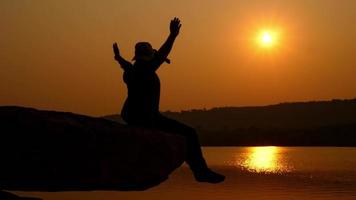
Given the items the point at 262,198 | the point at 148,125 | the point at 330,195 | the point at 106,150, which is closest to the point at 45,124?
the point at 106,150

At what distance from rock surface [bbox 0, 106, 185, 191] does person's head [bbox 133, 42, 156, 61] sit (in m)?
1.38

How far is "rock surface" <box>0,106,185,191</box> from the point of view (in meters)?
11.2

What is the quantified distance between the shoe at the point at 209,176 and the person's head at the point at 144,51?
2415mm

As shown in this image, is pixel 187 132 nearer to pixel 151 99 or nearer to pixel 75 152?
pixel 151 99

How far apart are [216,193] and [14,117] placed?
4695cm

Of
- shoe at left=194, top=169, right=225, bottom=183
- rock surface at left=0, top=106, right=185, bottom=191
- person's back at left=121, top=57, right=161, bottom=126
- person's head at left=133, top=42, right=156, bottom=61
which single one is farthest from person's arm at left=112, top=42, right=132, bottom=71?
shoe at left=194, top=169, right=225, bottom=183

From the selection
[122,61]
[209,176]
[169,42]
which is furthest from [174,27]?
[209,176]

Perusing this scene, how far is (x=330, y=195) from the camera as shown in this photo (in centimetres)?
5572

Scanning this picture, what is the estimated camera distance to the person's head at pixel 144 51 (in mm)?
12445

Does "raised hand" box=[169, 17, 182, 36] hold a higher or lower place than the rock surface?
higher

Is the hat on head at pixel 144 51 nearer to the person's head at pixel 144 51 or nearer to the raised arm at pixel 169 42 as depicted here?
the person's head at pixel 144 51

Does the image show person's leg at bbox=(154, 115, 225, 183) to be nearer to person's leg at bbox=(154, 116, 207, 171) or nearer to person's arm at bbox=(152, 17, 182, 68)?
person's leg at bbox=(154, 116, 207, 171)

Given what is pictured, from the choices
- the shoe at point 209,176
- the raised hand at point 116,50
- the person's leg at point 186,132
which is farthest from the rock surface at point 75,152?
the raised hand at point 116,50

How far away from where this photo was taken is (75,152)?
11.4m
